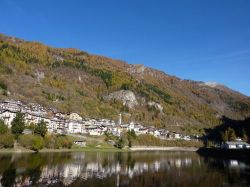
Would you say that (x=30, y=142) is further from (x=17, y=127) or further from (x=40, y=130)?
(x=40, y=130)

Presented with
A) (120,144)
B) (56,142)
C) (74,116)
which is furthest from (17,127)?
(74,116)

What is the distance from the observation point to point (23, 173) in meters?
47.6

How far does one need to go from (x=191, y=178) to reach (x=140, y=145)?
4102 inches

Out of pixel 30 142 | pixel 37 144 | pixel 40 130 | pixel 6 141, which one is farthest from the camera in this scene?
pixel 40 130

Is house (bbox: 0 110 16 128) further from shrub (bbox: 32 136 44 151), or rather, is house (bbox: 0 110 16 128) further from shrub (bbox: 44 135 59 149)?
shrub (bbox: 32 136 44 151)

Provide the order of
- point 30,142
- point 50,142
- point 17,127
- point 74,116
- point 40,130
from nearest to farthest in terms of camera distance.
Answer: point 30,142 → point 17,127 → point 50,142 → point 40,130 → point 74,116

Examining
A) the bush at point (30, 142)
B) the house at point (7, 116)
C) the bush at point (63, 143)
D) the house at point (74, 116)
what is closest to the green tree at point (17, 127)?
the bush at point (30, 142)

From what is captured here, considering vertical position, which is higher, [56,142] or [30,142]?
[56,142]

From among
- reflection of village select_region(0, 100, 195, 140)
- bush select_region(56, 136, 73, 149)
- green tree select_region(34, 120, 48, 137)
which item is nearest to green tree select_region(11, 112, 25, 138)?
green tree select_region(34, 120, 48, 137)

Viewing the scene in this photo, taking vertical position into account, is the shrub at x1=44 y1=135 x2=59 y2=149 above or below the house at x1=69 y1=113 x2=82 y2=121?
below

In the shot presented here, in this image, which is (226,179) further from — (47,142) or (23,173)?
(47,142)

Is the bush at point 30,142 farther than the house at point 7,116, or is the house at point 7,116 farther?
the house at point 7,116

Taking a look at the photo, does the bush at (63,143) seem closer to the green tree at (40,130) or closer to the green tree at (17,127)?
the green tree at (40,130)

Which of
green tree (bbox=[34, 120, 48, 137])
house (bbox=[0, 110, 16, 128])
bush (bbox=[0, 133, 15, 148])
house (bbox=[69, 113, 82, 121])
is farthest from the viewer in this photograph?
house (bbox=[69, 113, 82, 121])
